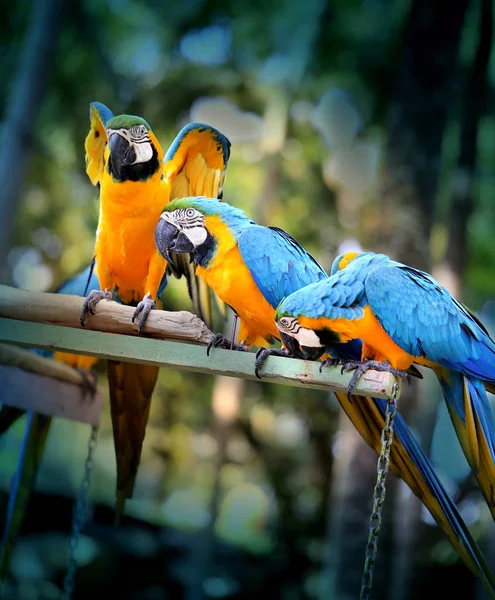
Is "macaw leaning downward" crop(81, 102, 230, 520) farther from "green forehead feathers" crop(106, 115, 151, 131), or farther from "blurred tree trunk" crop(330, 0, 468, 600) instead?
"blurred tree trunk" crop(330, 0, 468, 600)

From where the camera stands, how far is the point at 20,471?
8.63 feet

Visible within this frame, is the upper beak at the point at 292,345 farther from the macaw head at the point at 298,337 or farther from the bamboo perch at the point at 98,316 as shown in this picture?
the bamboo perch at the point at 98,316

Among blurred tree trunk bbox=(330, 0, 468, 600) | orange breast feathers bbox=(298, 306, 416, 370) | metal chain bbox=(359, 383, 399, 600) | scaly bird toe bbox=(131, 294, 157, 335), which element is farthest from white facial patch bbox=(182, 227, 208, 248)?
blurred tree trunk bbox=(330, 0, 468, 600)

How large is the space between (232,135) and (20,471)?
12.8 ft

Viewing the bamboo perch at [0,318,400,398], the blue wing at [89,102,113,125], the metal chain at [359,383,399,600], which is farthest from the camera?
the blue wing at [89,102,113,125]

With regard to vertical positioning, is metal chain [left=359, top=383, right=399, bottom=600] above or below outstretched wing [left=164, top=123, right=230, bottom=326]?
below

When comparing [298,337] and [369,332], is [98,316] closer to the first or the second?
[298,337]

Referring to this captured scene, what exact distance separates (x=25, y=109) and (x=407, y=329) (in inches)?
149

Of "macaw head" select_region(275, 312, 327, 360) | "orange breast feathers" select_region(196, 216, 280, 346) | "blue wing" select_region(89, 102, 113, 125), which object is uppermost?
"blue wing" select_region(89, 102, 113, 125)

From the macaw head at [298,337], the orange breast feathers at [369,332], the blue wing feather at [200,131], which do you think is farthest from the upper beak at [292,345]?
the blue wing feather at [200,131]

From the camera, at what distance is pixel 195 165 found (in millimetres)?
2293

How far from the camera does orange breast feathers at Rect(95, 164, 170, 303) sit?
6.72ft

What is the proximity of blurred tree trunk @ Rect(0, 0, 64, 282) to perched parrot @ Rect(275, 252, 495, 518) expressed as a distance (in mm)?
3337

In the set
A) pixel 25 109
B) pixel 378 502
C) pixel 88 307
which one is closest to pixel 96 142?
pixel 88 307
